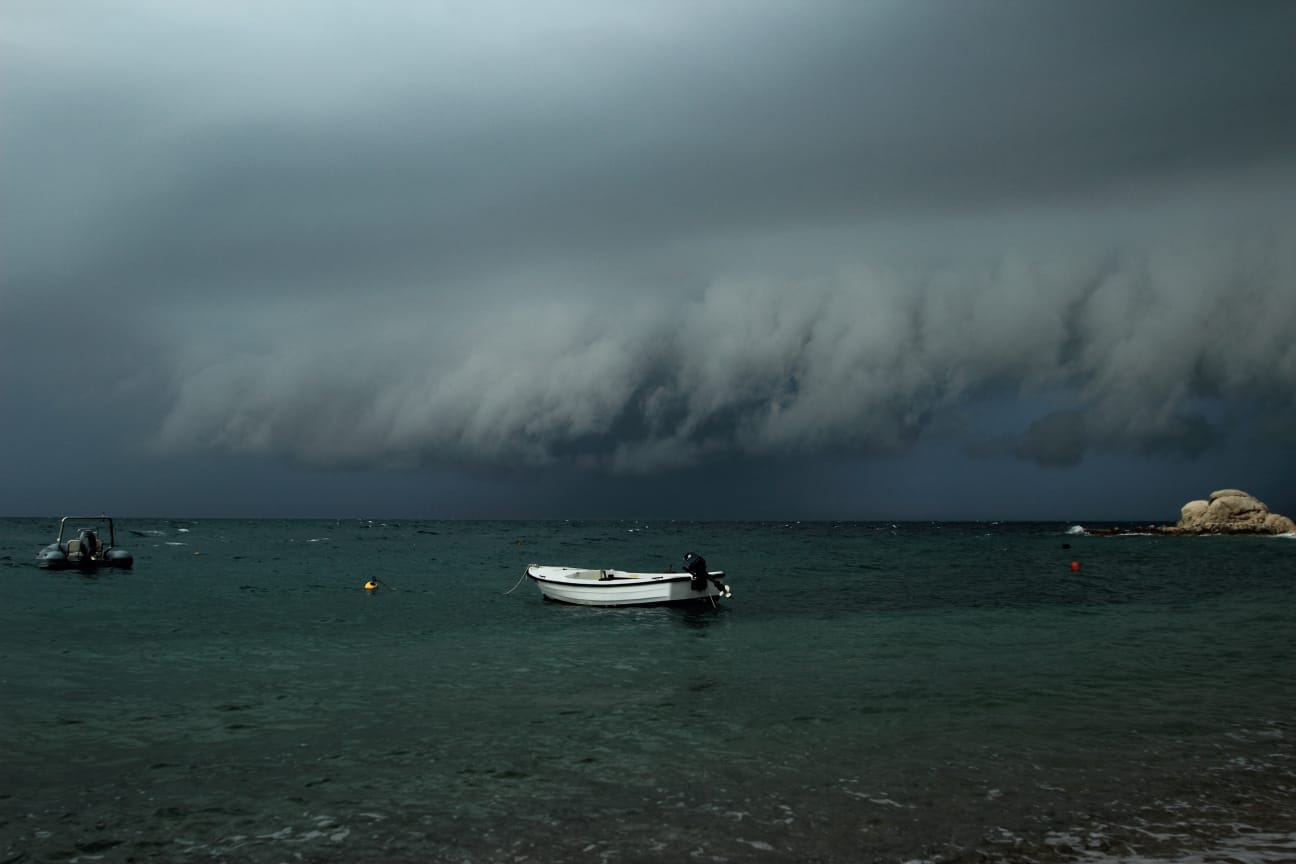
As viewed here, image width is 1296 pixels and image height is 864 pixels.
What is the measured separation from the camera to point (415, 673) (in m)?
25.1

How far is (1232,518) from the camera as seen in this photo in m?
136

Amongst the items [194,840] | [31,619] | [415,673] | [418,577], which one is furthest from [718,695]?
[418,577]

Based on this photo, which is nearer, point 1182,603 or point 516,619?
point 516,619

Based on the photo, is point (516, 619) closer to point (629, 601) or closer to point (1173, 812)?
point (629, 601)

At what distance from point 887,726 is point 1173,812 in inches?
242

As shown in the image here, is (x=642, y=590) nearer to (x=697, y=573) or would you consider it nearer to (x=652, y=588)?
(x=652, y=588)

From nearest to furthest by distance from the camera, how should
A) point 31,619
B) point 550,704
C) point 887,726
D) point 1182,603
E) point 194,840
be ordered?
point 194,840 → point 887,726 → point 550,704 → point 31,619 → point 1182,603

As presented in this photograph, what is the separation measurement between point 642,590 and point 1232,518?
436ft

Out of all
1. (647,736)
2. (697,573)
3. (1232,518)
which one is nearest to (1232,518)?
(1232,518)

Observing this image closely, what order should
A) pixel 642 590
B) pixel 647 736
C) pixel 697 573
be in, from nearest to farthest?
pixel 647 736, pixel 697 573, pixel 642 590

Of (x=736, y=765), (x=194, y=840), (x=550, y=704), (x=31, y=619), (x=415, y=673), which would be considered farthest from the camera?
(x=31, y=619)

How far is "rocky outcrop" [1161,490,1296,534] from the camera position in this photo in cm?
13275

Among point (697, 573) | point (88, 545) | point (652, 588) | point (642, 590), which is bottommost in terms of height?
point (88, 545)

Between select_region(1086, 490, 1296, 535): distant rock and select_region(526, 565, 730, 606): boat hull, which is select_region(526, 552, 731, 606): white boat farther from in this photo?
select_region(1086, 490, 1296, 535): distant rock
